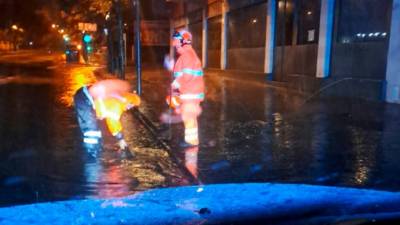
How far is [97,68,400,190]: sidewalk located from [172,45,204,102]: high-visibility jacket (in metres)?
0.89

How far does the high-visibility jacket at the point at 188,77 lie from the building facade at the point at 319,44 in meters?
6.52

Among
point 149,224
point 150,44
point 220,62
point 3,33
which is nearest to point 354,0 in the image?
point 149,224

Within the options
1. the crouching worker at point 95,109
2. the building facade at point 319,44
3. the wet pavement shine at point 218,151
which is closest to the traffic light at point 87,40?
the building facade at point 319,44

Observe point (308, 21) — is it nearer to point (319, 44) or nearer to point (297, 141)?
point (319, 44)

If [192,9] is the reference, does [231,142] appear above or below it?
below

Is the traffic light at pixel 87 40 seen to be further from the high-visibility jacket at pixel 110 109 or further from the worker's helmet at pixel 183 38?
the worker's helmet at pixel 183 38

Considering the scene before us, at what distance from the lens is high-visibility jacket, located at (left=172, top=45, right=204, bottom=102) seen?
730 centimetres

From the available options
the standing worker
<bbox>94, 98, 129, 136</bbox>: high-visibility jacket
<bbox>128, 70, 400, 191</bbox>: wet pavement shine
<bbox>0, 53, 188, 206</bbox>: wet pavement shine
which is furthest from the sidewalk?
<bbox>94, 98, 129, 136</bbox>: high-visibility jacket

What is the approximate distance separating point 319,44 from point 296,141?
7.54m

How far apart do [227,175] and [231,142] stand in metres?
2.03

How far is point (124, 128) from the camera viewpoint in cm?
994

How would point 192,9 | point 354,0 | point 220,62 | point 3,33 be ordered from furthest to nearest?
point 3,33 → point 192,9 → point 220,62 → point 354,0

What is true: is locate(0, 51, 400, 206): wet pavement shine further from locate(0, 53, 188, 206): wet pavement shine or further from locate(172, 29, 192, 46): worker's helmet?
locate(172, 29, 192, 46): worker's helmet

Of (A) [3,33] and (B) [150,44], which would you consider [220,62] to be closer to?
(B) [150,44]
